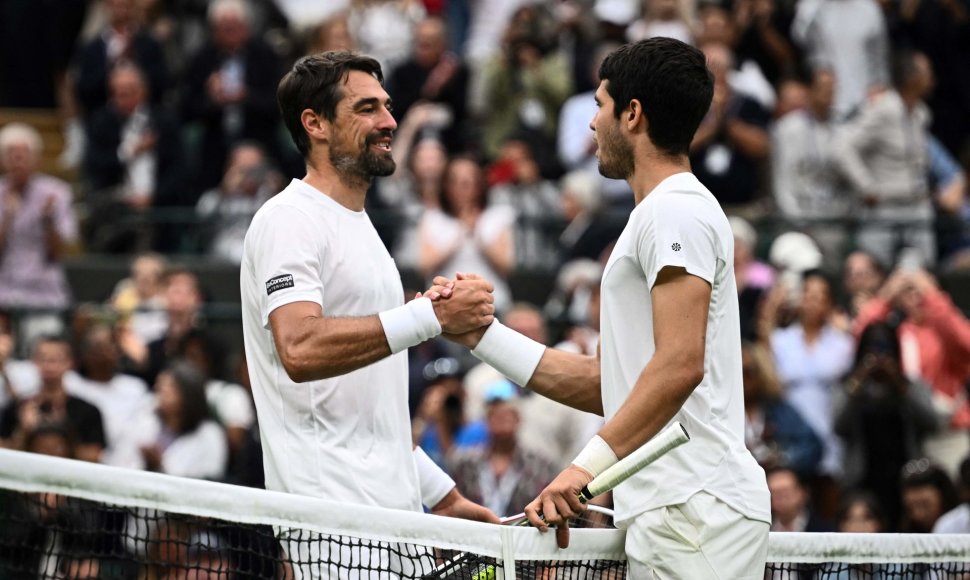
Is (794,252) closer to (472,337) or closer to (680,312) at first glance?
(472,337)

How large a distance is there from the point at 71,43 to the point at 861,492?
32.8ft

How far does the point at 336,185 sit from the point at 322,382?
2.27 ft

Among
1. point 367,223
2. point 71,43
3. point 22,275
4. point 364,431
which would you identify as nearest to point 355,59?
point 367,223

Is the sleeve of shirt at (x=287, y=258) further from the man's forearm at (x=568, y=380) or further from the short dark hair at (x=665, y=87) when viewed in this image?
the short dark hair at (x=665, y=87)

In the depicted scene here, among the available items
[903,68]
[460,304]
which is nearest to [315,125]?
[460,304]

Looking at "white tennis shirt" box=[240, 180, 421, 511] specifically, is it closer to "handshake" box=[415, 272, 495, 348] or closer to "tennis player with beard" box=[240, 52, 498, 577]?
"tennis player with beard" box=[240, 52, 498, 577]

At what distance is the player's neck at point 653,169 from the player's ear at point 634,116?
89 mm

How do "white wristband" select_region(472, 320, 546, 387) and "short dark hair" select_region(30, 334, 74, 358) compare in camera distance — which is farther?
"short dark hair" select_region(30, 334, 74, 358)

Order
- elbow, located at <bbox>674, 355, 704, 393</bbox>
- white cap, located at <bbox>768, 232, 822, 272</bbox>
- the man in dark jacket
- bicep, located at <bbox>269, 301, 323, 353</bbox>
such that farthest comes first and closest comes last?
1. the man in dark jacket
2. white cap, located at <bbox>768, 232, 822, 272</bbox>
3. bicep, located at <bbox>269, 301, 323, 353</bbox>
4. elbow, located at <bbox>674, 355, 704, 393</bbox>

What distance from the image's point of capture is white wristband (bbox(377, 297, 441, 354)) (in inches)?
207

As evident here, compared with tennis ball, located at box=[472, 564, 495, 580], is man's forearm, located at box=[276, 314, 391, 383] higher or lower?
higher

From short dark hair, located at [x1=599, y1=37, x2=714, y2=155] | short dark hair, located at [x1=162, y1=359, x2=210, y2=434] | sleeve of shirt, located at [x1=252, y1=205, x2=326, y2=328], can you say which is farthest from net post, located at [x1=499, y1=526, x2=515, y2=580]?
short dark hair, located at [x1=162, y1=359, x2=210, y2=434]

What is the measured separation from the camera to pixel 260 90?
46.1 ft

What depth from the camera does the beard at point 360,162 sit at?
5.63m
